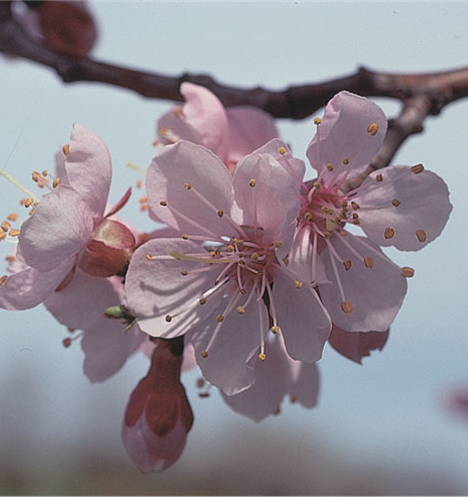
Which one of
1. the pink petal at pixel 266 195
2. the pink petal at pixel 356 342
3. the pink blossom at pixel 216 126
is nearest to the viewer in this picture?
the pink petal at pixel 266 195

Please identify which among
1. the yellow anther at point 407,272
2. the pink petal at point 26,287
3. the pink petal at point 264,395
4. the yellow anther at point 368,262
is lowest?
the pink petal at point 264,395

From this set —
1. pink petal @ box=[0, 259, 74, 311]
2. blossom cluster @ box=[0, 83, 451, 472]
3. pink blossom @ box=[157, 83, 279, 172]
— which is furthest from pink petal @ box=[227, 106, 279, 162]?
pink petal @ box=[0, 259, 74, 311]

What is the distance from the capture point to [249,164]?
0.60 metres

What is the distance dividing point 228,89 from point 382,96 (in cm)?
23

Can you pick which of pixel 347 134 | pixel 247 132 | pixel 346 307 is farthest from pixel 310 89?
pixel 346 307

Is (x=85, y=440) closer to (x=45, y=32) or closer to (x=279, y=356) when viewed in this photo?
(x=45, y=32)

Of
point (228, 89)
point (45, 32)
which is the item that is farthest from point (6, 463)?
point (228, 89)

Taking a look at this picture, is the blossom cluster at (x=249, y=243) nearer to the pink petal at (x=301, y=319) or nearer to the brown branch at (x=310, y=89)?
the pink petal at (x=301, y=319)

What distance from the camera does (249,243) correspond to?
65 cm

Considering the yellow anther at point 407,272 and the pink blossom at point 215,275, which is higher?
the yellow anther at point 407,272

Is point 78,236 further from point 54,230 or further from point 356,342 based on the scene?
point 356,342

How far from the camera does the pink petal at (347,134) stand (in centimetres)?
62

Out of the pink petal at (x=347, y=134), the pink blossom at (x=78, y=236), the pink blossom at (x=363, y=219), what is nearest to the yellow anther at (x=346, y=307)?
the pink blossom at (x=363, y=219)

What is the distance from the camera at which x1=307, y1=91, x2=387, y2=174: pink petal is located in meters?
0.62
